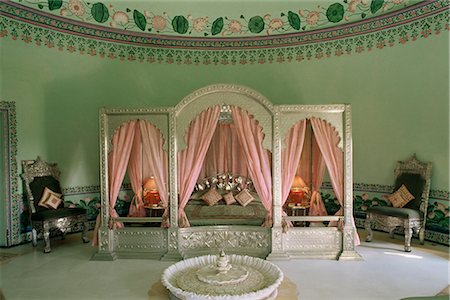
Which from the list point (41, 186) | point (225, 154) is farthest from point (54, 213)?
point (225, 154)

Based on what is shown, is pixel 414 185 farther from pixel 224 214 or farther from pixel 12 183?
pixel 12 183

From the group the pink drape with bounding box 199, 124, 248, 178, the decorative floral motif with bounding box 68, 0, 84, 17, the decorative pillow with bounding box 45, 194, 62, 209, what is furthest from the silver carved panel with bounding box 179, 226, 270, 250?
the decorative floral motif with bounding box 68, 0, 84, 17

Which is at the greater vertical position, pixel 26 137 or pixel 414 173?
pixel 26 137

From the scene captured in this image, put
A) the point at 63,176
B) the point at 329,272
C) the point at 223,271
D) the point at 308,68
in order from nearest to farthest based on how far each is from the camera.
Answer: the point at 223,271 < the point at 329,272 < the point at 63,176 < the point at 308,68

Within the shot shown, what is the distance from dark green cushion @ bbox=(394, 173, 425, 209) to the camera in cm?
640

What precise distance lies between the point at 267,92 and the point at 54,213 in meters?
5.52

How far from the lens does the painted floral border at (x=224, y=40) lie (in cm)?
655

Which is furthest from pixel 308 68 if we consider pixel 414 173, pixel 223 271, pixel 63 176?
pixel 63 176

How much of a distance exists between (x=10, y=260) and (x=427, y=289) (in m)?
6.73

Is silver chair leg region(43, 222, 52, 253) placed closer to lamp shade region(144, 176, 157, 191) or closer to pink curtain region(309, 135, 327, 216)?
lamp shade region(144, 176, 157, 191)

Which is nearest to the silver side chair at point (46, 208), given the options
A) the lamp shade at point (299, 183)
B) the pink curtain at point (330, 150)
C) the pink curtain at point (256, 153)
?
the pink curtain at point (256, 153)

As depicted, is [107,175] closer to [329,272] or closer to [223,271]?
[223,271]

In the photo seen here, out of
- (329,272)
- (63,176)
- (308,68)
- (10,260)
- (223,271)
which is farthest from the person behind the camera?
(308,68)

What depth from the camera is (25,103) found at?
675cm
